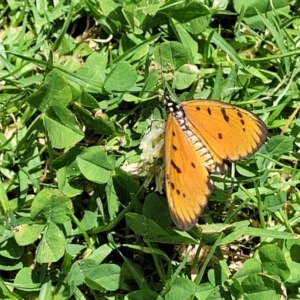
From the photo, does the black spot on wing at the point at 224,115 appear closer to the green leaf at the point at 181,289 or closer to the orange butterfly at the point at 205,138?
the orange butterfly at the point at 205,138

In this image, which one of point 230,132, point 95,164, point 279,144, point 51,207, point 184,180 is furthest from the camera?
point 279,144

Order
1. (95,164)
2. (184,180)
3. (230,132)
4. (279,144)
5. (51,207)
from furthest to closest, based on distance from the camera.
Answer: (279,144)
(95,164)
(51,207)
(230,132)
(184,180)

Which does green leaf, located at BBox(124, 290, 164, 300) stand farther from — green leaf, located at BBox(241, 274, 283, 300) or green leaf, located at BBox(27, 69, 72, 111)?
green leaf, located at BBox(27, 69, 72, 111)

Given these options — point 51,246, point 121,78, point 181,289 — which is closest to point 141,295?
point 181,289

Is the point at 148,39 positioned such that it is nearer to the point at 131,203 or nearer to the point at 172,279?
the point at 131,203

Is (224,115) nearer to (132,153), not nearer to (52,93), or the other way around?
(132,153)

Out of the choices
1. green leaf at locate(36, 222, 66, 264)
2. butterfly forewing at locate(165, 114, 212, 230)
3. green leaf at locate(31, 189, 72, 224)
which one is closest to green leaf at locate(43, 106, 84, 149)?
green leaf at locate(31, 189, 72, 224)
